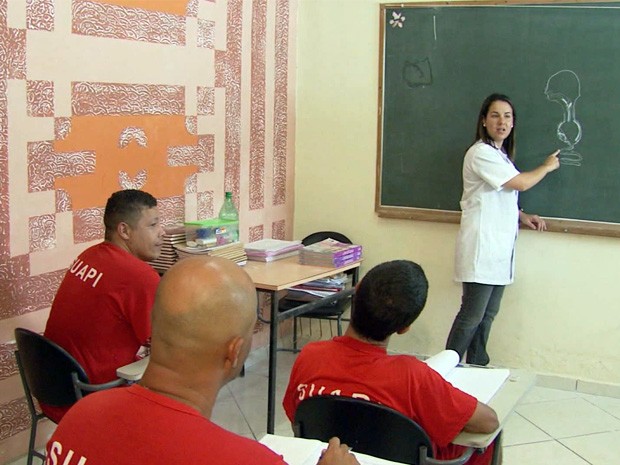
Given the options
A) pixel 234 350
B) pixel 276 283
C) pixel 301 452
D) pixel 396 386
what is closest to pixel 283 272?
pixel 276 283

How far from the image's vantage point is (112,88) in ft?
12.0

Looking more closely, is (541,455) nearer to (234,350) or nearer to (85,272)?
(85,272)

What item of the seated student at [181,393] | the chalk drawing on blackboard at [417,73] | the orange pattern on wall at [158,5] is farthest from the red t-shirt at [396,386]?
the chalk drawing on blackboard at [417,73]

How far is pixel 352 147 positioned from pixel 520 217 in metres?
1.12

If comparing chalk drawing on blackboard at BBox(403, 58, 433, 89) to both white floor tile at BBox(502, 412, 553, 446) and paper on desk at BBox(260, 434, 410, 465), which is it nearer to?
white floor tile at BBox(502, 412, 553, 446)

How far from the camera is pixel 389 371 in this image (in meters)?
2.16

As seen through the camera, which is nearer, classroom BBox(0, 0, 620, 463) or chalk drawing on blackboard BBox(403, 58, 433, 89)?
classroom BBox(0, 0, 620, 463)

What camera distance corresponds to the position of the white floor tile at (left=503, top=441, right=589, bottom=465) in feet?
12.1

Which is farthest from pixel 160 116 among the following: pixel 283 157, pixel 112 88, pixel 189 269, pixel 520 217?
pixel 189 269

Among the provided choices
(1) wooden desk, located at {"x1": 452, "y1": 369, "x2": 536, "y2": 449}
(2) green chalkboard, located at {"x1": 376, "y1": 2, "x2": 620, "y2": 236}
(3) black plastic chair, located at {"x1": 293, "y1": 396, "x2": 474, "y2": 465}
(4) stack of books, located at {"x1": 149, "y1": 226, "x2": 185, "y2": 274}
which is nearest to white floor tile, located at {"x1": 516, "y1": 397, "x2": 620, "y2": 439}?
(2) green chalkboard, located at {"x1": 376, "y1": 2, "x2": 620, "y2": 236}

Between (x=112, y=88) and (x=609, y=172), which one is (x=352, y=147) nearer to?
(x=609, y=172)

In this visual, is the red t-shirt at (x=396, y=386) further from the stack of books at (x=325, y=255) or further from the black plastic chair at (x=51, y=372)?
the stack of books at (x=325, y=255)

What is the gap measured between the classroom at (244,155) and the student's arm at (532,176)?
407mm

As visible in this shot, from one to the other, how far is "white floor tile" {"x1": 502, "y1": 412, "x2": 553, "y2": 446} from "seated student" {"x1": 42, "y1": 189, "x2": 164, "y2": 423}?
1879 mm
